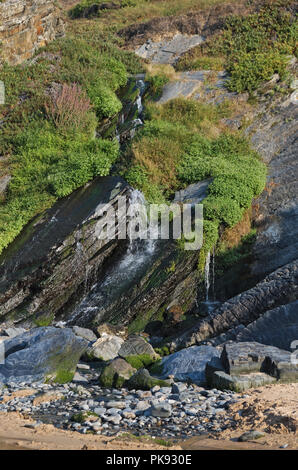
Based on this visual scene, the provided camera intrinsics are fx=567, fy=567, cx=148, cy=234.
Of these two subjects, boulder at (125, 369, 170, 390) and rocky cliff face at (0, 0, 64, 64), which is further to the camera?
rocky cliff face at (0, 0, 64, 64)

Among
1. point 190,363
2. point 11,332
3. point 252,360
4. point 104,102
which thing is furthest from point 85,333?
point 104,102

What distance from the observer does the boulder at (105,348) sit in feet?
36.8

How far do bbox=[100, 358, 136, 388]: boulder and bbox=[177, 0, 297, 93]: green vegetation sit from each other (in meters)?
13.4

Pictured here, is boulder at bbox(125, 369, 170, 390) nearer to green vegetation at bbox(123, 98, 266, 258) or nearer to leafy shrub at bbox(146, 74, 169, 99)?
green vegetation at bbox(123, 98, 266, 258)

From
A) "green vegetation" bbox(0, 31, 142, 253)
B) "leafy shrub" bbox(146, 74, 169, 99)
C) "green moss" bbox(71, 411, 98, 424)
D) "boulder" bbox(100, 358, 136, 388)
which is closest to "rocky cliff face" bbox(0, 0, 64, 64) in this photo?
"green vegetation" bbox(0, 31, 142, 253)

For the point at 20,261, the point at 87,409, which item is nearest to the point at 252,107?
the point at 20,261

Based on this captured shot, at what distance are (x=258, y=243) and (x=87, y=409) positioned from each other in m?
7.76

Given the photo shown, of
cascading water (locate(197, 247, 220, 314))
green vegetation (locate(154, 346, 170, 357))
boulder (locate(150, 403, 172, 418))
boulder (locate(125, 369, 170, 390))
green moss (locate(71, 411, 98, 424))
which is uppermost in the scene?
cascading water (locate(197, 247, 220, 314))

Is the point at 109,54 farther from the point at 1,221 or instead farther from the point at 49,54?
the point at 1,221

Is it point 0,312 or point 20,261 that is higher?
point 20,261

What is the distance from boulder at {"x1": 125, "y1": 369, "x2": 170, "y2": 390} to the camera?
9203 millimetres

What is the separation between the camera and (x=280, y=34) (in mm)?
22891

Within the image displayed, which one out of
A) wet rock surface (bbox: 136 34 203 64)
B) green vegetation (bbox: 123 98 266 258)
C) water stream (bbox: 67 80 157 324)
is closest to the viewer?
water stream (bbox: 67 80 157 324)

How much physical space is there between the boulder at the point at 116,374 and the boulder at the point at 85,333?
2.16 m
